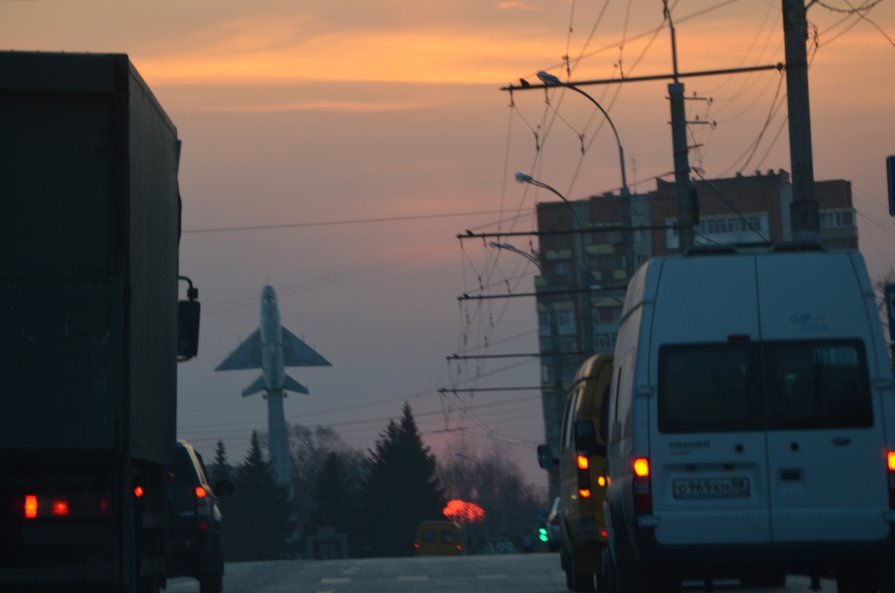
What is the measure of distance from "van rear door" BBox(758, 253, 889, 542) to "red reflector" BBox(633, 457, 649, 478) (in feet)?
2.78

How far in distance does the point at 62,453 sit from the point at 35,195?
1.73 metres

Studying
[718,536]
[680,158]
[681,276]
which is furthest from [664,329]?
[680,158]

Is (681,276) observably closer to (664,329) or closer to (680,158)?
(664,329)

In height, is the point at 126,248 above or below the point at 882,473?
above

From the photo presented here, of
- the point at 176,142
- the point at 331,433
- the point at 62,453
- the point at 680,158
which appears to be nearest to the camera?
the point at 62,453

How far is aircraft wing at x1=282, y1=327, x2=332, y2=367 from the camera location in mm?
148375

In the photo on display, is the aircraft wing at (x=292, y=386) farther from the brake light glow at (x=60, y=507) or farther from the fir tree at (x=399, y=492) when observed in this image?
the brake light glow at (x=60, y=507)

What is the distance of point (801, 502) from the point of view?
39.3ft

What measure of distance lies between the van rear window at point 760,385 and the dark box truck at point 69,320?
12.2ft

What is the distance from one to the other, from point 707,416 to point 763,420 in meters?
0.39

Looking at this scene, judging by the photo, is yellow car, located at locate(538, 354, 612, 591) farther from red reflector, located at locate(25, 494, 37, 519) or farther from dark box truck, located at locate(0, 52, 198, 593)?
red reflector, located at locate(25, 494, 37, 519)

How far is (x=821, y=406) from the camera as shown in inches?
475

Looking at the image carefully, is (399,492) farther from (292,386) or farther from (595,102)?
(595,102)

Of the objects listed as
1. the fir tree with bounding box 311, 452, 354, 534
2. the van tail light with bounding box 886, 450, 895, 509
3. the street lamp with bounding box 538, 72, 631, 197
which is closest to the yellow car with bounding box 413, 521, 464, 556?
the street lamp with bounding box 538, 72, 631, 197
